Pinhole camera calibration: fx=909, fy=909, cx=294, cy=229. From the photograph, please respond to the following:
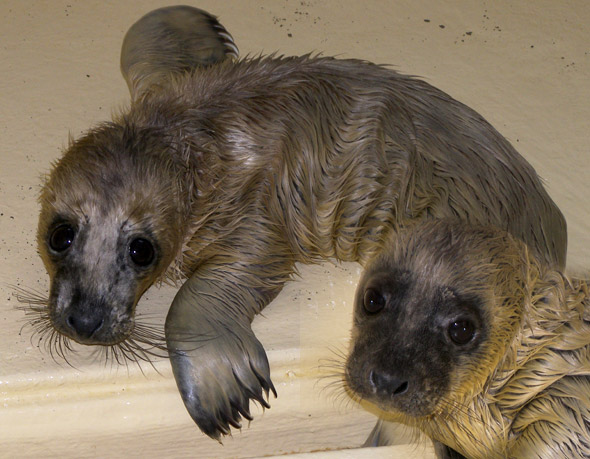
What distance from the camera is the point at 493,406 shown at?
2.88 m

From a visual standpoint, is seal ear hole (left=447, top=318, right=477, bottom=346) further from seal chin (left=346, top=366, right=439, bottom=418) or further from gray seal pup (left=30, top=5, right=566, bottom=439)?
gray seal pup (left=30, top=5, right=566, bottom=439)

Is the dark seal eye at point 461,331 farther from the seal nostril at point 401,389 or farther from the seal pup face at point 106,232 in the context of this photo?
the seal pup face at point 106,232

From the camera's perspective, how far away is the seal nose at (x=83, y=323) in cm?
283

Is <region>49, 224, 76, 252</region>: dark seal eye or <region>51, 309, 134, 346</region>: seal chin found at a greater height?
<region>49, 224, 76, 252</region>: dark seal eye

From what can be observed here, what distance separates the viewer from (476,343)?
275cm

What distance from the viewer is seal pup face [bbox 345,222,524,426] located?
8.68 feet

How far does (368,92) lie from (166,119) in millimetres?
729

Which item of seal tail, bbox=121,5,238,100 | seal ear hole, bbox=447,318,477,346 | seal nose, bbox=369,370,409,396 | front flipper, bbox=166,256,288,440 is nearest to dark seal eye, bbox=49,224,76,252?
front flipper, bbox=166,256,288,440

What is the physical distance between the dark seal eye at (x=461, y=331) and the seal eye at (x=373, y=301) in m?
0.22

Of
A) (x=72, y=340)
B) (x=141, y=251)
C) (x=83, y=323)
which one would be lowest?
(x=72, y=340)

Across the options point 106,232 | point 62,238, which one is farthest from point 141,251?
point 62,238

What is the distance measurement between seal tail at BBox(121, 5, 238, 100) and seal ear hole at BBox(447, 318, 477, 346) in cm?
157

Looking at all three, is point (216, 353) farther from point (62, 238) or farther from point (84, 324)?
point (62, 238)

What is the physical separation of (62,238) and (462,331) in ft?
4.24
